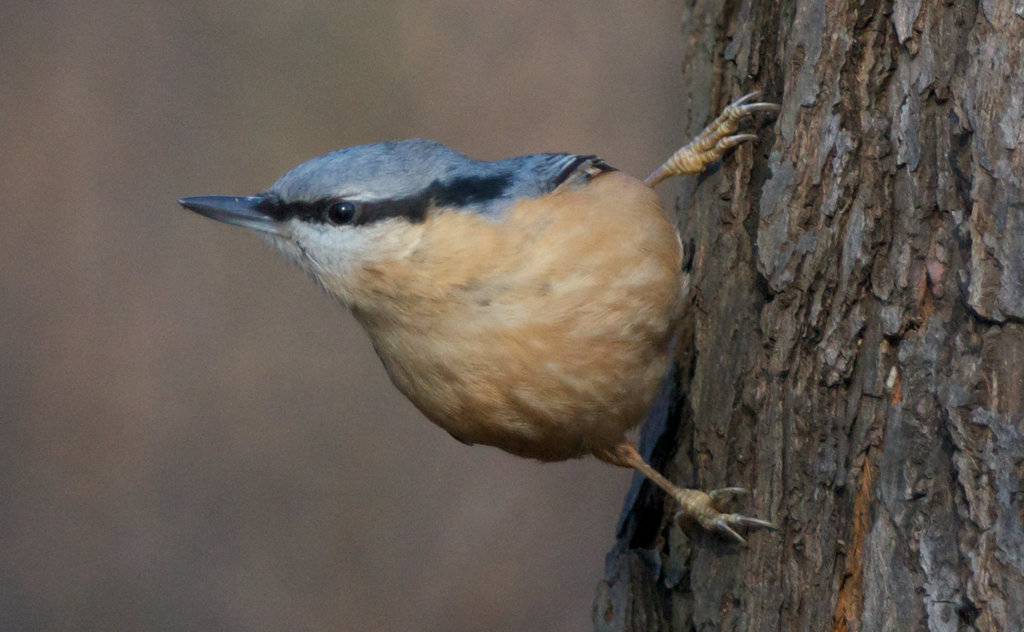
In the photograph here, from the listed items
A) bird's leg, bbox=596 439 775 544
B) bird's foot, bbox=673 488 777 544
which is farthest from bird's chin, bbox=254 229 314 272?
bird's foot, bbox=673 488 777 544

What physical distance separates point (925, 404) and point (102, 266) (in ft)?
12.5

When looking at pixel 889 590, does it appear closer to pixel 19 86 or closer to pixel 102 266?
pixel 102 266

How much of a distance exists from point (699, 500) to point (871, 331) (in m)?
0.64

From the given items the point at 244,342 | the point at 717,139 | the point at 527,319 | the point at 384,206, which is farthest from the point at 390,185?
the point at 244,342

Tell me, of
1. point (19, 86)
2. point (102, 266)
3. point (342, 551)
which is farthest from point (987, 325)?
point (19, 86)

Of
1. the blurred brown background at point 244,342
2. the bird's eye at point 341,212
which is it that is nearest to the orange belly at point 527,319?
the bird's eye at point 341,212

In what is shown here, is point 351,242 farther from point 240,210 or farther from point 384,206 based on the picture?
point 240,210

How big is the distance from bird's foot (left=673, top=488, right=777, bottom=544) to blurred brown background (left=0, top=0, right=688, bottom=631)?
211cm

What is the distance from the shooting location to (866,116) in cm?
181

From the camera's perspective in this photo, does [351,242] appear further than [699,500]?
No

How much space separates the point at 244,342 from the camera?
457 centimetres

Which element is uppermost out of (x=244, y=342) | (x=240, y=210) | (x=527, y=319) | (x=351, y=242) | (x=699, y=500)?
(x=240, y=210)

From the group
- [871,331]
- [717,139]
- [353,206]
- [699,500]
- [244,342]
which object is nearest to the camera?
[871,331]

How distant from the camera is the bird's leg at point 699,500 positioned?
2.04 m
